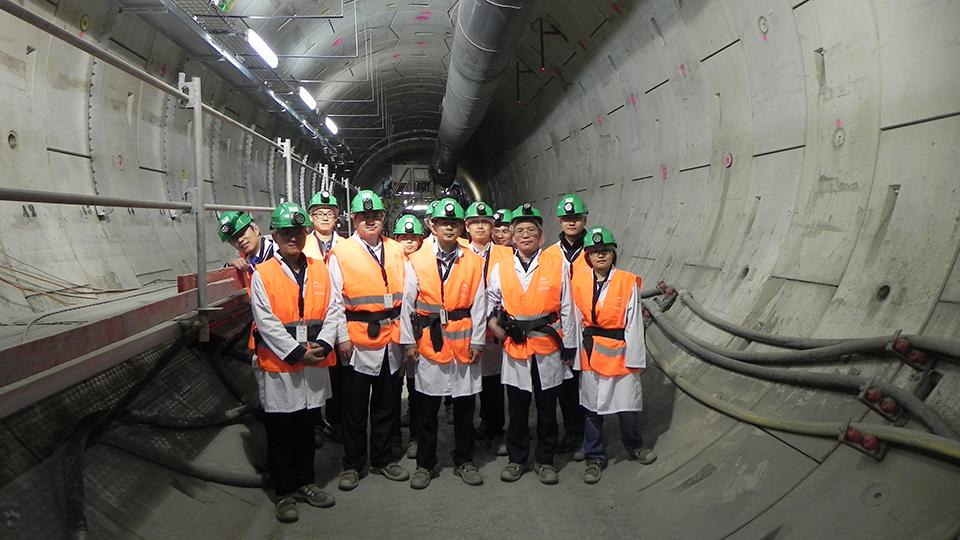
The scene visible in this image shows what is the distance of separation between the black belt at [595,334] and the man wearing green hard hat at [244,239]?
7.40 ft

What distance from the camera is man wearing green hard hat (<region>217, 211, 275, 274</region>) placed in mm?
4328

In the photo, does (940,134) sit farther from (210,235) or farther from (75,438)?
(210,235)

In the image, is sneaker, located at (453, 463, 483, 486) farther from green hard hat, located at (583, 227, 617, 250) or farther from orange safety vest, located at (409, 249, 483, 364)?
green hard hat, located at (583, 227, 617, 250)

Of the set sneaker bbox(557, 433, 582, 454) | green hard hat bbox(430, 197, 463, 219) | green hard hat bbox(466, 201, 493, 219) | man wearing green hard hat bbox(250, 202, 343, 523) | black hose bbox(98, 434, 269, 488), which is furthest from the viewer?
green hard hat bbox(466, 201, 493, 219)

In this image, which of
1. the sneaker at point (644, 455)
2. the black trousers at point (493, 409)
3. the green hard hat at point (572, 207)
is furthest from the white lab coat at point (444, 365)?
the sneaker at point (644, 455)

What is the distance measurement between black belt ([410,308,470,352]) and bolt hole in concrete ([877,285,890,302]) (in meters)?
2.38

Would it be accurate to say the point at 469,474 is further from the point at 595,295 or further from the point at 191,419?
the point at 191,419

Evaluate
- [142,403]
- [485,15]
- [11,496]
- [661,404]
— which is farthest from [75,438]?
[485,15]

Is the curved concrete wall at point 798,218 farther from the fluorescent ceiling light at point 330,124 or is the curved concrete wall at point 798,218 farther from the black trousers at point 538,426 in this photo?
the fluorescent ceiling light at point 330,124

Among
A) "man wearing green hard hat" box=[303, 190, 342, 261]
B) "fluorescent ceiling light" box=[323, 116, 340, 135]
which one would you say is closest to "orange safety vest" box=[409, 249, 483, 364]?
"man wearing green hard hat" box=[303, 190, 342, 261]

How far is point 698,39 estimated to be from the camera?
561 cm

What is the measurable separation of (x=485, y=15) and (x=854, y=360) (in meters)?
4.74

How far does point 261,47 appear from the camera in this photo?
A: 25.7 ft

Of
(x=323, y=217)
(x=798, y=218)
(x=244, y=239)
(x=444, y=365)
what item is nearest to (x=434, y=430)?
(x=444, y=365)
